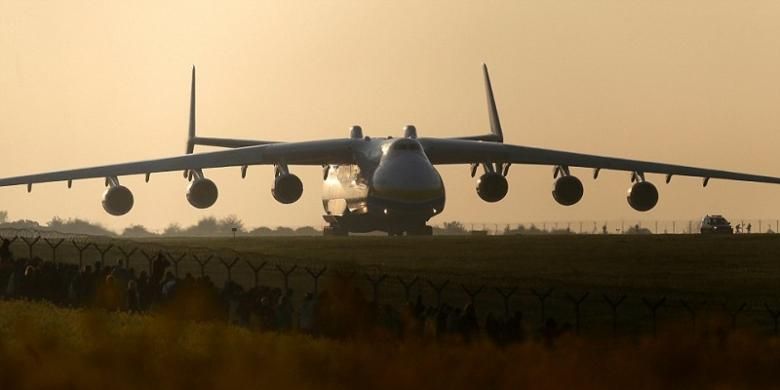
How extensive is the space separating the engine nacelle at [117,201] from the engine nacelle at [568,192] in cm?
1675

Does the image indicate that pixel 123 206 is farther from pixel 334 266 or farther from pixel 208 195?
pixel 334 266

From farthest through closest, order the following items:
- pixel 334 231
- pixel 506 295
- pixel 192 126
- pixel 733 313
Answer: pixel 192 126 → pixel 334 231 → pixel 506 295 → pixel 733 313

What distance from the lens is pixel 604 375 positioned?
21.1 metres

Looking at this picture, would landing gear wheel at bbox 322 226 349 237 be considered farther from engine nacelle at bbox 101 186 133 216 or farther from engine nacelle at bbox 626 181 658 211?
engine nacelle at bbox 626 181 658 211

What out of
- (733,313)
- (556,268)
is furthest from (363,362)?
(556,268)

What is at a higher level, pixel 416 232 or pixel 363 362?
pixel 416 232

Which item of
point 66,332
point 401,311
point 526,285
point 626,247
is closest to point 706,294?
point 526,285

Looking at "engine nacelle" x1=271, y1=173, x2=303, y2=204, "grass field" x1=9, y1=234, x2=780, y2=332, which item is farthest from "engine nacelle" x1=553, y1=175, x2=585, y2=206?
"engine nacelle" x1=271, y1=173, x2=303, y2=204

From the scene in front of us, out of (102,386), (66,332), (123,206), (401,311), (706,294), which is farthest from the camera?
(123,206)

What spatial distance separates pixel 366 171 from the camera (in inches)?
2569

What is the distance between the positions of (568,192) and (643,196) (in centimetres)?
295

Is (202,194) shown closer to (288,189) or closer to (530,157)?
(288,189)

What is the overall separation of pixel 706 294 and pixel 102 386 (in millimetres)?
18447

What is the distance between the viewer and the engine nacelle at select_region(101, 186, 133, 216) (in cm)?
6494
